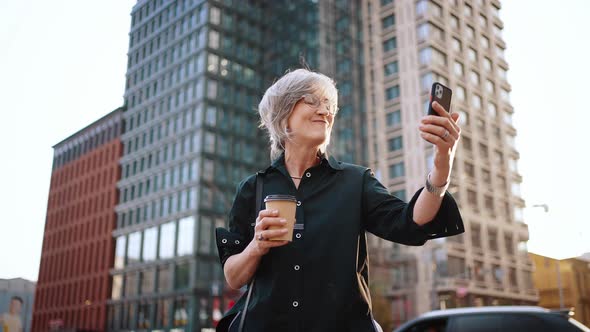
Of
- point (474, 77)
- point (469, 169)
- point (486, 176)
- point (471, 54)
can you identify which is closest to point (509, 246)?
point (486, 176)

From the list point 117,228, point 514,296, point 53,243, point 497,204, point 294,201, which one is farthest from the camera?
point 53,243

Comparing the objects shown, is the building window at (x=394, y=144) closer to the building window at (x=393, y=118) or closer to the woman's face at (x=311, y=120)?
the building window at (x=393, y=118)

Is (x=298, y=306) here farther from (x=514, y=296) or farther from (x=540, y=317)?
(x=514, y=296)

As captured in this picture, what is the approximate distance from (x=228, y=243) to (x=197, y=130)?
45.0m

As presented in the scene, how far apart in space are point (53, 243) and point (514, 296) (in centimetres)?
4794

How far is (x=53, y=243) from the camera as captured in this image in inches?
2356

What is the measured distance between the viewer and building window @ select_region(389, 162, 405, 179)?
44500 millimetres

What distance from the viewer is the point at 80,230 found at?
190 ft

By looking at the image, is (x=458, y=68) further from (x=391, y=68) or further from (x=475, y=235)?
(x=475, y=235)

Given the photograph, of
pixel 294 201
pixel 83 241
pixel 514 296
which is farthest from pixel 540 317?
pixel 83 241

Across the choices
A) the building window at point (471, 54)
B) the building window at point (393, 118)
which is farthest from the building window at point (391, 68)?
the building window at point (471, 54)

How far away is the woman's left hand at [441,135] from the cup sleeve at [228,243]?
864 millimetres

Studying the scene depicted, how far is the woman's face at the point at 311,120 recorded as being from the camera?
2234 millimetres

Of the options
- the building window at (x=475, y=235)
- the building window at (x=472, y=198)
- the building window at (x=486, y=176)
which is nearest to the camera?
the building window at (x=475, y=235)
